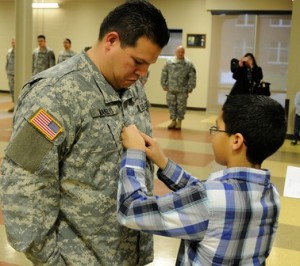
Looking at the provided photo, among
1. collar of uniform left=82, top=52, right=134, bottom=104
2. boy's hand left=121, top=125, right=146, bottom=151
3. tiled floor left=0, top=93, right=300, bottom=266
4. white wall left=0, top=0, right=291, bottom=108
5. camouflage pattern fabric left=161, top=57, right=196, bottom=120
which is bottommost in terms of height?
tiled floor left=0, top=93, right=300, bottom=266

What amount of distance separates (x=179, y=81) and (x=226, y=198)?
8.12m

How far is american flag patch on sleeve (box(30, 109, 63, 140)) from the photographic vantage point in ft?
4.17

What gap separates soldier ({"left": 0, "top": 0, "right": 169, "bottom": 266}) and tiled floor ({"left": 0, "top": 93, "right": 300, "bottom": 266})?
2.03 metres

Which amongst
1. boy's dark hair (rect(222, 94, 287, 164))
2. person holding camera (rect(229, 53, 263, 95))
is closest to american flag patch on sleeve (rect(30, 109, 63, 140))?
boy's dark hair (rect(222, 94, 287, 164))

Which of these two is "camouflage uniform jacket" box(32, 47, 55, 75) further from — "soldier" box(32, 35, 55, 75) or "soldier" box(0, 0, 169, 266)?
"soldier" box(0, 0, 169, 266)

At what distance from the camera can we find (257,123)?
53.8 inches

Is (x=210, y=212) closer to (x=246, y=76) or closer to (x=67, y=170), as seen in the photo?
(x=67, y=170)

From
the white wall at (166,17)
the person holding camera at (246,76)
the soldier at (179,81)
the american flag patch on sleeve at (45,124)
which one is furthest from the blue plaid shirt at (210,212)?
the white wall at (166,17)

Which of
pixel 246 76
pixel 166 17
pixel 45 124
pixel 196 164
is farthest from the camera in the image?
pixel 166 17

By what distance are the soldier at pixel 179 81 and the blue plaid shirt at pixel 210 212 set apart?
7.93 metres

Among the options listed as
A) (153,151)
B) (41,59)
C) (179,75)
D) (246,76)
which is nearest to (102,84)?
(153,151)

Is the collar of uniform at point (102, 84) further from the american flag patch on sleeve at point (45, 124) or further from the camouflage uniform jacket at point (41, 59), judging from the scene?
the camouflage uniform jacket at point (41, 59)

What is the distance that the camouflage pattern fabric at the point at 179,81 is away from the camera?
9297 millimetres

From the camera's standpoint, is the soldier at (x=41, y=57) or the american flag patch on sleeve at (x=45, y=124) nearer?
the american flag patch on sleeve at (x=45, y=124)
